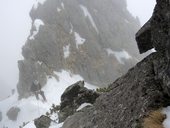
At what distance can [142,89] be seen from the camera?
10.8 metres

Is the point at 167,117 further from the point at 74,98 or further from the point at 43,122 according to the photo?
the point at 43,122

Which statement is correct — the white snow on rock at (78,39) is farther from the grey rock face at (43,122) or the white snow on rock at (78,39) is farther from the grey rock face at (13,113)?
the grey rock face at (43,122)

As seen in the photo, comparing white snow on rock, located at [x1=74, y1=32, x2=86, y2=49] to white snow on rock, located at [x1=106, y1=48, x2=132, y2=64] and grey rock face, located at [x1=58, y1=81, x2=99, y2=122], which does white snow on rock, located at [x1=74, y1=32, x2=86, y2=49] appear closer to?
white snow on rock, located at [x1=106, y1=48, x2=132, y2=64]

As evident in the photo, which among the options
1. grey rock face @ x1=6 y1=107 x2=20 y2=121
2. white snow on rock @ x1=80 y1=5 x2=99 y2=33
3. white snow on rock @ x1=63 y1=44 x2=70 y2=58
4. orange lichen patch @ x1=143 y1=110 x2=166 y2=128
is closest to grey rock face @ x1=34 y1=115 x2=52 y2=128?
orange lichen patch @ x1=143 y1=110 x2=166 y2=128

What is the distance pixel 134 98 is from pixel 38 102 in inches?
2939

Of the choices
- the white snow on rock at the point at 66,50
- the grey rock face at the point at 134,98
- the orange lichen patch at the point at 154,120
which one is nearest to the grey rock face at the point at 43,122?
the grey rock face at the point at 134,98

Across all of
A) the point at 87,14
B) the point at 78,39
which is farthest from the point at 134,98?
the point at 87,14

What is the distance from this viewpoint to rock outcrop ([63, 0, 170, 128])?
9758 mm

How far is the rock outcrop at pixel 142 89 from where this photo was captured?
9.76 metres

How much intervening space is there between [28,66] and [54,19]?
18.3 m

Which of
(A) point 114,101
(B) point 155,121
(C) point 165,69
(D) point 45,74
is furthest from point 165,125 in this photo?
(D) point 45,74

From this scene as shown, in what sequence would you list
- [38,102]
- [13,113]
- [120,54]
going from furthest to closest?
[120,54] → [13,113] → [38,102]

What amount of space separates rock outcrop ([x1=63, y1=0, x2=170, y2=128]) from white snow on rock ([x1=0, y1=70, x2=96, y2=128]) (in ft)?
221

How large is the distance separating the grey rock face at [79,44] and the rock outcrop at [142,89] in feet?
253
